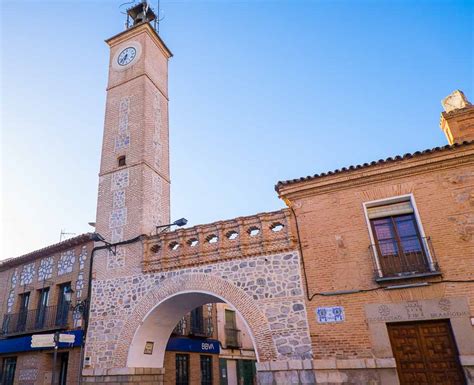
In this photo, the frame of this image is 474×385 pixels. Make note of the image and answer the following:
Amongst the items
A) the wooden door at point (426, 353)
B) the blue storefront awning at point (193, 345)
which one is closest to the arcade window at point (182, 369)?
the blue storefront awning at point (193, 345)

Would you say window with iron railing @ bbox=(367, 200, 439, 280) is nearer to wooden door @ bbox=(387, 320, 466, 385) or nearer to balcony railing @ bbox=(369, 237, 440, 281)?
balcony railing @ bbox=(369, 237, 440, 281)

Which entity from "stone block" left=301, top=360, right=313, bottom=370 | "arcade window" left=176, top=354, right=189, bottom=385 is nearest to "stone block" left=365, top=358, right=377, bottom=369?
"stone block" left=301, top=360, right=313, bottom=370

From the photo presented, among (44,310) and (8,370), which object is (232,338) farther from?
(8,370)

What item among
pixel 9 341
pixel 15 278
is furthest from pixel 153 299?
pixel 15 278

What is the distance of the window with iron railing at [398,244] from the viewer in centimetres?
820

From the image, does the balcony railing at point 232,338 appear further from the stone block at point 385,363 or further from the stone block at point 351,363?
the stone block at point 385,363

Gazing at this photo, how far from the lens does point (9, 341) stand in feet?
43.0

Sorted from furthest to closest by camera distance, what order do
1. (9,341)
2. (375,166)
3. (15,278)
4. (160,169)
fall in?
1. (15,278)
2. (160,169)
3. (9,341)
4. (375,166)

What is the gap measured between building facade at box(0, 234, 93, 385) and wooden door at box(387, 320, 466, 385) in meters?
9.02

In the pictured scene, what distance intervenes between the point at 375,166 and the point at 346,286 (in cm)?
306

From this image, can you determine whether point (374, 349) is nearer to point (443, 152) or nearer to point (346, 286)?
point (346, 286)

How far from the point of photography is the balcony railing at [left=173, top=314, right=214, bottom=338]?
547 inches

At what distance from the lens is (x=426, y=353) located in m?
7.72

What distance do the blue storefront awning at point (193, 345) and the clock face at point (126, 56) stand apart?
1163cm
